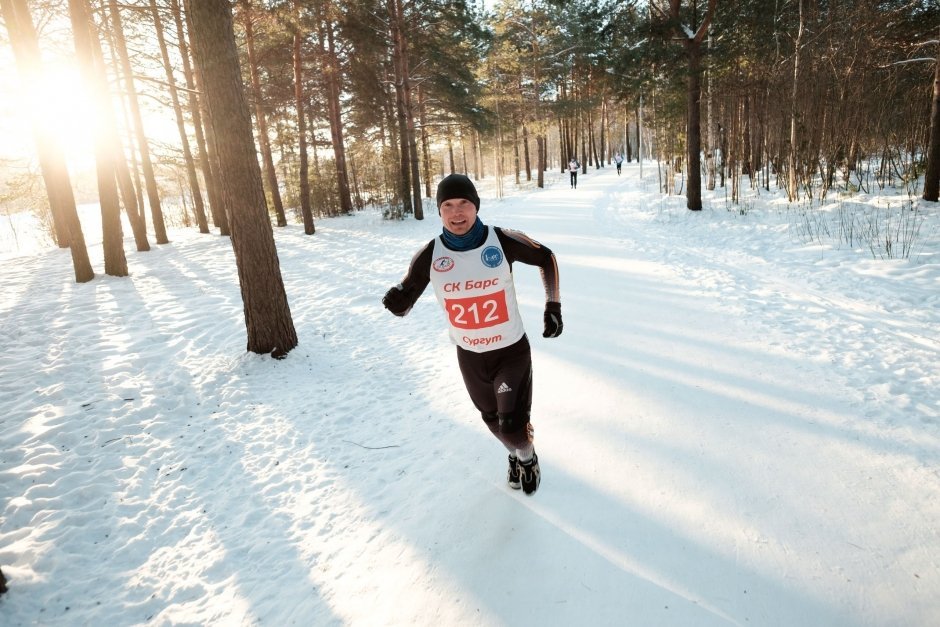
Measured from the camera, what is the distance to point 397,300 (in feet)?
9.13

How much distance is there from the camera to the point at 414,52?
16.4 metres

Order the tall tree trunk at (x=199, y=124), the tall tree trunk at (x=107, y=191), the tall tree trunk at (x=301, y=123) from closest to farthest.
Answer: the tall tree trunk at (x=107, y=191) < the tall tree trunk at (x=301, y=123) < the tall tree trunk at (x=199, y=124)

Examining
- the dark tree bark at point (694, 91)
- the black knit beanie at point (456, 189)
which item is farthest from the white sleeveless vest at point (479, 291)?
the dark tree bark at point (694, 91)

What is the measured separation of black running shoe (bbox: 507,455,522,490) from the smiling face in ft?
5.37

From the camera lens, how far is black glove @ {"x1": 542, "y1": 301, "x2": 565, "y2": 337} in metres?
2.74

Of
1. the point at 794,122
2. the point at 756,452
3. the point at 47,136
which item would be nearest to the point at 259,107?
the point at 47,136

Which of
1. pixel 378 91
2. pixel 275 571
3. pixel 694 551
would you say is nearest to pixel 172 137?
pixel 378 91

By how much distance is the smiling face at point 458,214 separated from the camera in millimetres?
2535

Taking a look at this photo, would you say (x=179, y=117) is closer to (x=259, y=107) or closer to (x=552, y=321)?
(x=259, y=107)

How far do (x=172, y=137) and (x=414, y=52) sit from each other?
11.0 metres

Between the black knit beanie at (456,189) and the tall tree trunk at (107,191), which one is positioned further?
the tall tree trunk at (107,191)

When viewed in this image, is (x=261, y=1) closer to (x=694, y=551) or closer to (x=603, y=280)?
(x=603, y=280)

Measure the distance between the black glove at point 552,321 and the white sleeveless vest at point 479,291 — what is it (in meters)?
0.22

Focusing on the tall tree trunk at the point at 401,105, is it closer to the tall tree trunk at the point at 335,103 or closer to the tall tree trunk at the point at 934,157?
the tall tree trunk at the point at 335,103
